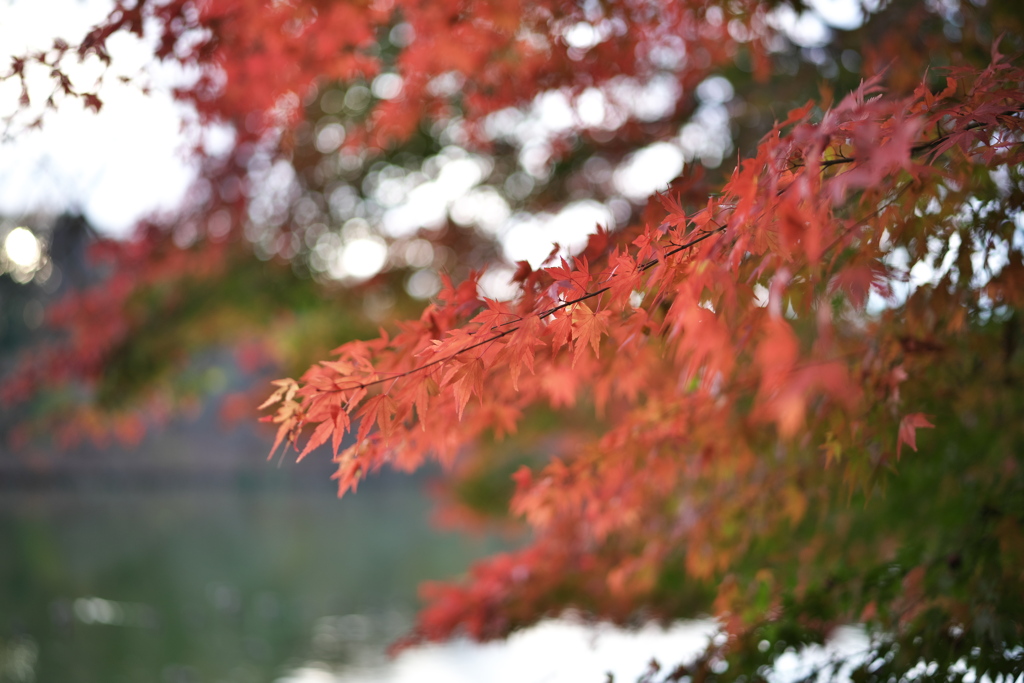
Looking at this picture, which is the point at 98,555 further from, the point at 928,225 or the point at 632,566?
the point at 928,225

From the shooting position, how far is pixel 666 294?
4.39ft

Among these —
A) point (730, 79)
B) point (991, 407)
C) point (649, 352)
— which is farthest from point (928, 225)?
point (730, 79)

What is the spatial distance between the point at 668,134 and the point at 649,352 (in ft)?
8.60

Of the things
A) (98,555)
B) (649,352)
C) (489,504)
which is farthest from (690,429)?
(98,555)

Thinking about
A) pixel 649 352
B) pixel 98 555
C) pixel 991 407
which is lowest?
pixel 991 407

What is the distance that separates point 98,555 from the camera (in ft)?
30.6

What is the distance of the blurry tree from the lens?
1219 millimetres

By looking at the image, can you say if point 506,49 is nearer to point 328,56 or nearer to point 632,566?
point 328,56

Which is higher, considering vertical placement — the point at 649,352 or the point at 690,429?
the point at 649,352

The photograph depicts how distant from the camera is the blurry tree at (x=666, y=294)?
1219 mm

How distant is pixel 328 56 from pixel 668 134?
2.25 meters

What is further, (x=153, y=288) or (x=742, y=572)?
(x=153, y=288)

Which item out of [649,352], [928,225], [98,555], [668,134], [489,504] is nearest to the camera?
[928,225]

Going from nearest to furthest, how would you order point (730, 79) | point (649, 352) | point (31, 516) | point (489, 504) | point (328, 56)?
point (649, 352) < point (328, 56) < point (730, 79) < point (489, 504) < point (31, 516)
